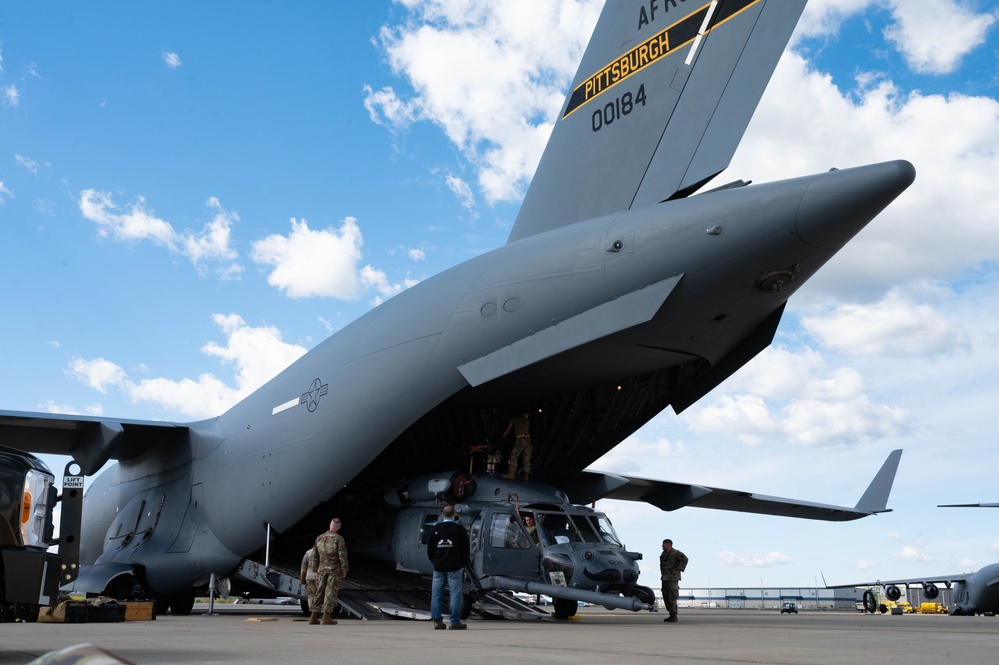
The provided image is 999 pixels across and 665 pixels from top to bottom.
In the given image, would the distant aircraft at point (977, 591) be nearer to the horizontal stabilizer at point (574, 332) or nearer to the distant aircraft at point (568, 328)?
the distant aircraft at point (568, 328)

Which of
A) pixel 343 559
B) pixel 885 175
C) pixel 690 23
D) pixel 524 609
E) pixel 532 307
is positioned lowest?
pixel 524 609

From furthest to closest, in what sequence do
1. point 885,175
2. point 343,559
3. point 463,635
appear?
point 343,559 < point 885,175 < point 463,635

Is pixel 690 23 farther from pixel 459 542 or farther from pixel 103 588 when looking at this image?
pixel 103 588

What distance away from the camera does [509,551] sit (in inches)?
475

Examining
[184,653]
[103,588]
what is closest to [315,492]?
[103,588]

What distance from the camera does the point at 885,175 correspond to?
9523 millimetres

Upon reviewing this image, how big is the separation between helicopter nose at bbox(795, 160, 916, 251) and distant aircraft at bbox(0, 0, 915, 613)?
22mm

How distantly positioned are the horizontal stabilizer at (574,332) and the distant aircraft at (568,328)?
27 mm

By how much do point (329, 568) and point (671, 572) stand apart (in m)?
5.09

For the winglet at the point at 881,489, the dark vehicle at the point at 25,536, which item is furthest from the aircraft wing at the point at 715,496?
the dark vehicle at the point at 25,536

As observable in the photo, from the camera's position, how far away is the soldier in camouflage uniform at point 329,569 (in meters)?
11.1

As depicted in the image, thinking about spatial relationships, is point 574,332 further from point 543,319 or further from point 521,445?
point 521,445

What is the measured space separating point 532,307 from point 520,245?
1185 millimetres

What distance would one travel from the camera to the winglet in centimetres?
2042
